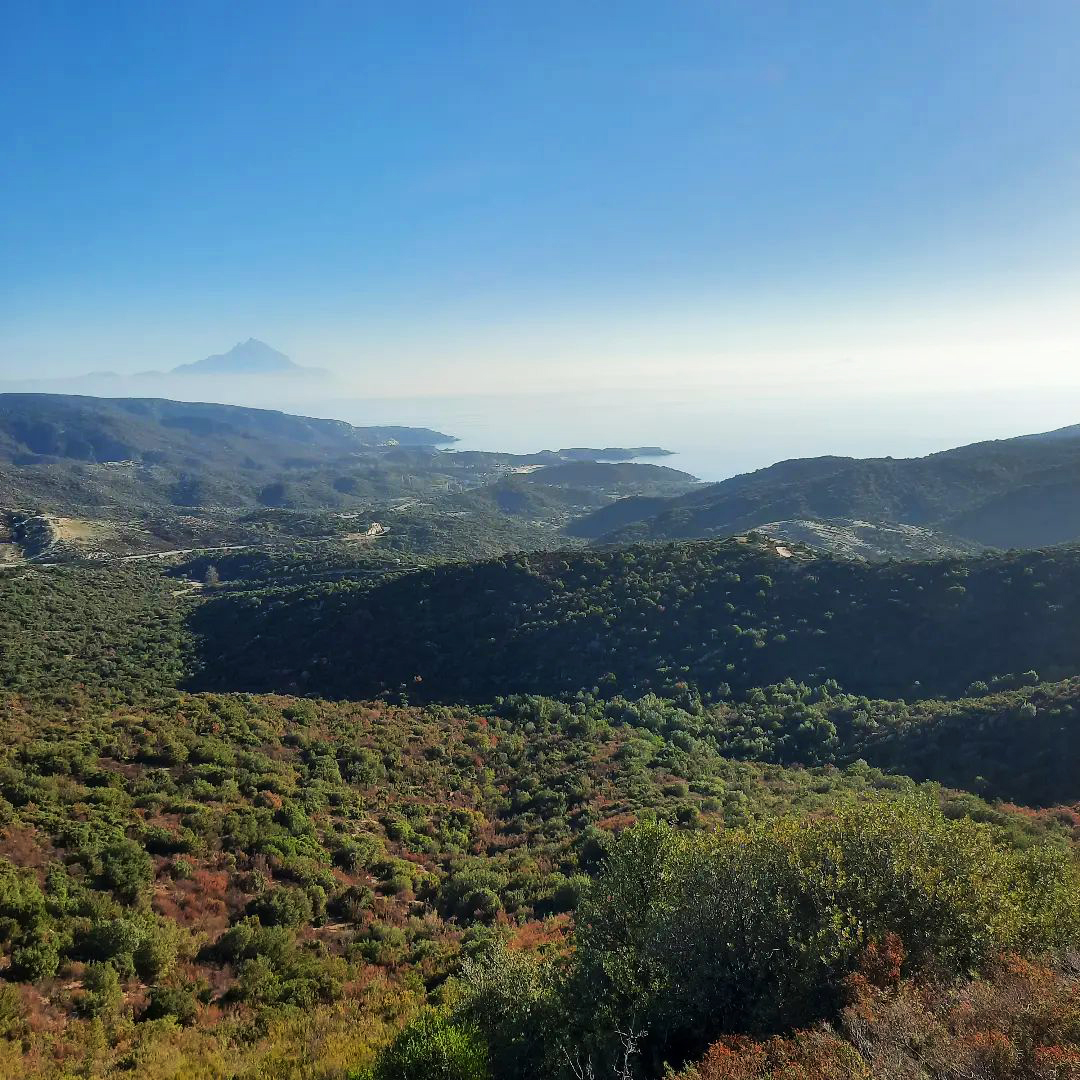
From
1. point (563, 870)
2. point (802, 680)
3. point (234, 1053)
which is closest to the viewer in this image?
point (234, 1053)

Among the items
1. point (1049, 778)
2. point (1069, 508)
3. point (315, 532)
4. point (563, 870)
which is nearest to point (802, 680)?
point (1049, 778)

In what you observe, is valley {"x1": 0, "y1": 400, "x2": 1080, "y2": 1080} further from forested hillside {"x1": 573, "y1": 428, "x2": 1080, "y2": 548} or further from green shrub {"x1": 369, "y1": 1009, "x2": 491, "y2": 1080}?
forested hillside {"x1": 573, "y1": 428, "x2": 1080, "y2": 548}

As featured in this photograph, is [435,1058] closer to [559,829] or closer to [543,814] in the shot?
[559,829]

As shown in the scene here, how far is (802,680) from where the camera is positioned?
119 ft

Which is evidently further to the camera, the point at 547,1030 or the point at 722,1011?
the point at 547,1030

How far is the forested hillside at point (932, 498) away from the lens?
8619 centimetres

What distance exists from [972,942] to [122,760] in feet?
71.3

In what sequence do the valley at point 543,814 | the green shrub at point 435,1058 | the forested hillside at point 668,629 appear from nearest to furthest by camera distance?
1. the green shrub at point 435,1058
2. the valley at point 543,814
3. the forested hillside at point 668,629

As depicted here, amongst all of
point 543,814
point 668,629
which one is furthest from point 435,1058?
point 668,629

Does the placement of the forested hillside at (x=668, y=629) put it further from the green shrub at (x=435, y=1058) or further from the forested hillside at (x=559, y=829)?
the green shrub at (x=435, y=1058)

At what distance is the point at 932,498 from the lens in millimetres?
101000

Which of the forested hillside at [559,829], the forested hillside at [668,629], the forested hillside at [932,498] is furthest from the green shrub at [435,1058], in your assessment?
the forested hillside at [932,498]

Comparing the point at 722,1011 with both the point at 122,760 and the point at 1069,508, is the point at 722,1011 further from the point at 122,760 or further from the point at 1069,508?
the point at 1069,508

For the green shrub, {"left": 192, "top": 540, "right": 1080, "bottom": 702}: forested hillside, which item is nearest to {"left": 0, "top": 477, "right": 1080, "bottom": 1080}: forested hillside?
the green shrub
